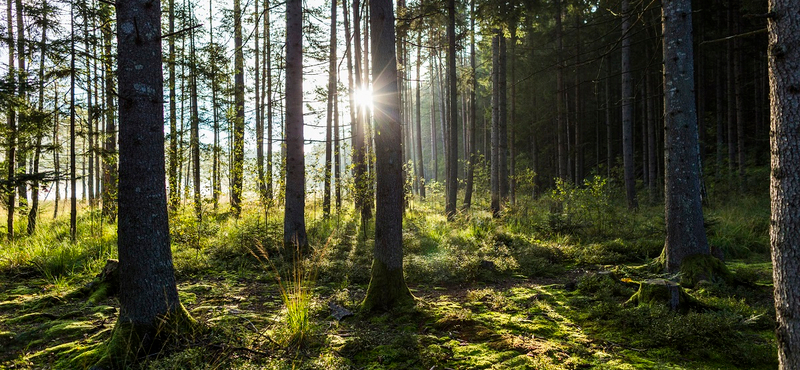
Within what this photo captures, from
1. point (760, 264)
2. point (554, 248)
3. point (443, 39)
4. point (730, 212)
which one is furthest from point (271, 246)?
point (730, 212)

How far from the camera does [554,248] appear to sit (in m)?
7.84

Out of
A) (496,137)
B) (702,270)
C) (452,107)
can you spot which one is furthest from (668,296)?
(496,137)

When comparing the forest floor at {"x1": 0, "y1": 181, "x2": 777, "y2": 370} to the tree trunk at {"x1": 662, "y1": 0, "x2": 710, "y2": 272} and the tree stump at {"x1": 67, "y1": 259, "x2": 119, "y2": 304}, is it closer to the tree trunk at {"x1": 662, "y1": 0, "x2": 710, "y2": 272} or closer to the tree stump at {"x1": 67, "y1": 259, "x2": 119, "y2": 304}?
the tree stump at {"x1": 67, "y1": 259, "x2": 119, "y2": 304}

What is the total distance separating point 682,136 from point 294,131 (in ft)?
22.6

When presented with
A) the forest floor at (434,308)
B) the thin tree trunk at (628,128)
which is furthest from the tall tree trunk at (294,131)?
the thin tree trunk at (628,128)

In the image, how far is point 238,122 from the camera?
38.1ft

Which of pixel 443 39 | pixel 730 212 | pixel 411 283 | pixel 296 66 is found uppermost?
pixel 443 39

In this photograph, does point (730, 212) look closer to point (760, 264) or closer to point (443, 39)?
point (760, 264)

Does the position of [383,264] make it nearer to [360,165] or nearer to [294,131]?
[294,131]

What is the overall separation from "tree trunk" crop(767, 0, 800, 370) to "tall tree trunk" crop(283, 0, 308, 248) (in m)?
7.24

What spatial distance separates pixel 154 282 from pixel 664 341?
4653 mm

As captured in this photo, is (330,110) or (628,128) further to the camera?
(330,110)

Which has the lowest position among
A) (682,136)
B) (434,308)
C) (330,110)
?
(434,308)

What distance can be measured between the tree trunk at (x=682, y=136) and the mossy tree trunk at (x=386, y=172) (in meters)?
3.91
